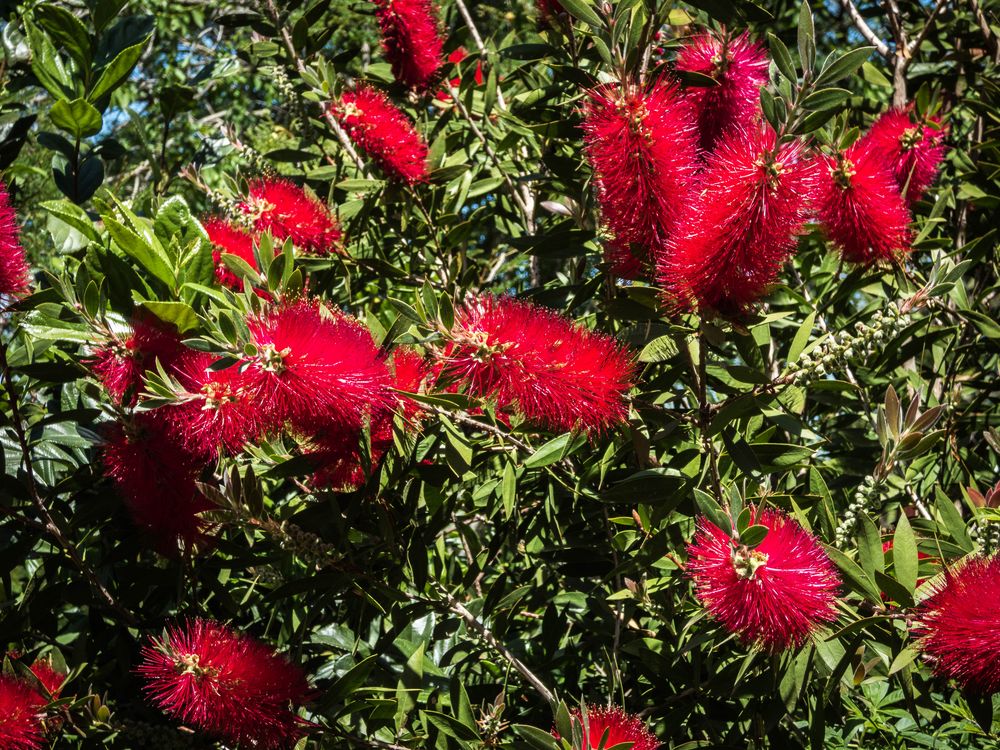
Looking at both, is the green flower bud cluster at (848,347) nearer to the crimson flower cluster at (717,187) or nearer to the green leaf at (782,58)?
the crimson flower cluster at (717,187)

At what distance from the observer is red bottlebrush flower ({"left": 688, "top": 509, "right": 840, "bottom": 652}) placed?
1090 mm

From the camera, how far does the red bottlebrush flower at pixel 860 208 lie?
4.69ft

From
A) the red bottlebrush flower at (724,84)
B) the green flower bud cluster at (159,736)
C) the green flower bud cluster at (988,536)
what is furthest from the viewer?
the green flower bud cluster at (159,736)

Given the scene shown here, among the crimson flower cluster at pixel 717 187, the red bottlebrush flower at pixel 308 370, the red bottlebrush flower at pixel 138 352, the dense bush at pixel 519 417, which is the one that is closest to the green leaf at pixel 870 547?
the dense bush at pixel 519 417

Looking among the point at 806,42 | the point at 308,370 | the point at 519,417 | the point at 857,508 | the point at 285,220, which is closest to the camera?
the point at 806,42

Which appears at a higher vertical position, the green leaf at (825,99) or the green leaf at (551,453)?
the green leaf at (825,99)

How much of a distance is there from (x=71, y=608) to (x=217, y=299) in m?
1.24

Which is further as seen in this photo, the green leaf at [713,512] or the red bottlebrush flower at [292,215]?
the red bottlebrush flower at [292,215]

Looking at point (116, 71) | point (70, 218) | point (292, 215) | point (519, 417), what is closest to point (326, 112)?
point (292, 215)

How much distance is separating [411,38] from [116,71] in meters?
0.66

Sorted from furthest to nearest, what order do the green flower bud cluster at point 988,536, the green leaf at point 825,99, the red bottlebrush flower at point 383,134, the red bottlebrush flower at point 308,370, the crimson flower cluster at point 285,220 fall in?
the red bottlebrush flower at point 383,134 < the crimson flower cluster at point 285,220 < the green flower bud cluster at point 988,536 < the red bottlebrush flower at point 308,370 < the green leaf at point 825,99

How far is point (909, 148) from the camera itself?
182 cm

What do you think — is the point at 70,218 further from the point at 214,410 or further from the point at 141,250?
the point at 214,410

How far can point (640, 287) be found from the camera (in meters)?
1.25
